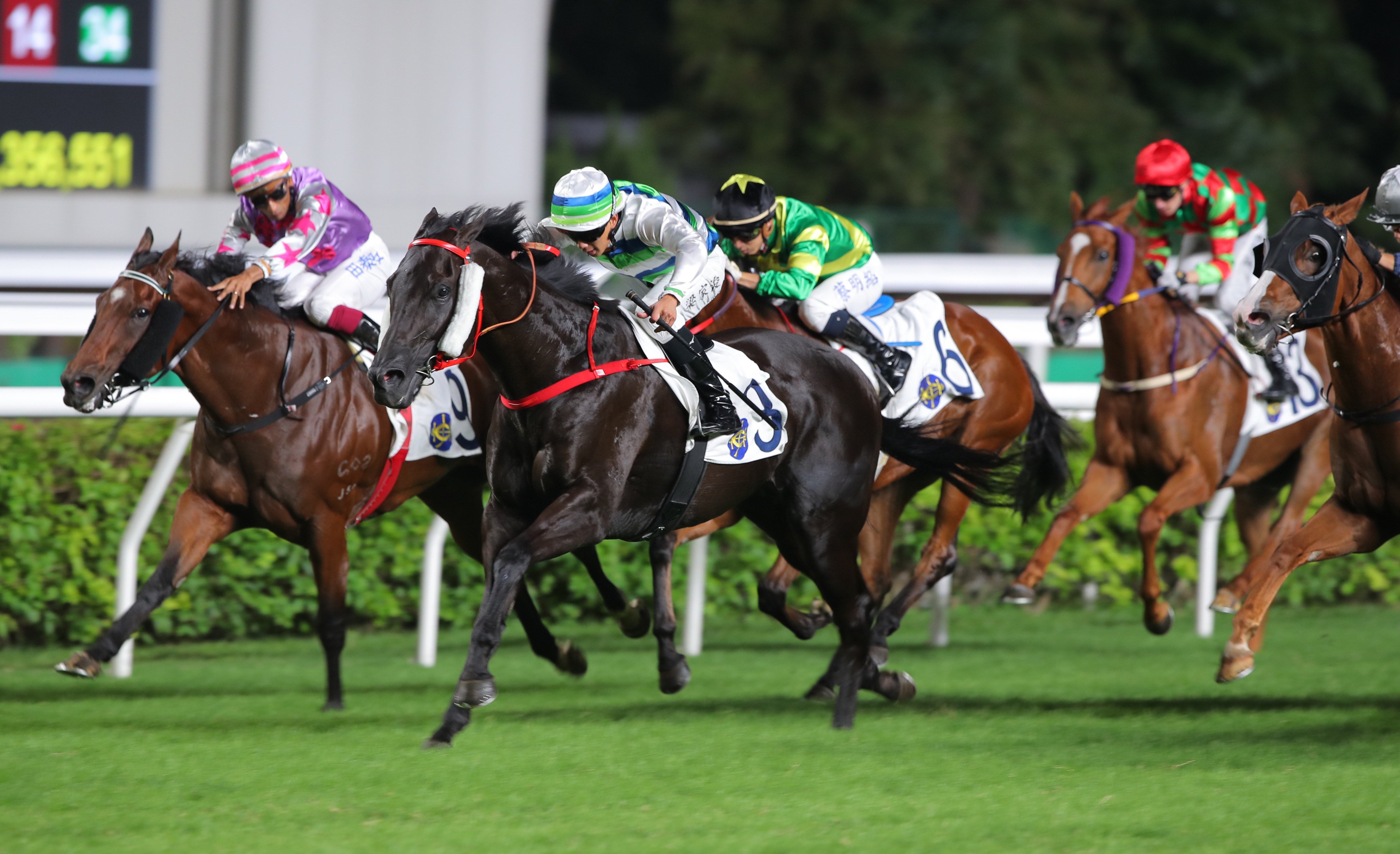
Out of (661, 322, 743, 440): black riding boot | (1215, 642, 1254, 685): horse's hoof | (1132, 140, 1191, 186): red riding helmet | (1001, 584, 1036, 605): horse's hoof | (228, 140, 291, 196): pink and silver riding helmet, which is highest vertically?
(1132, 140, 1191, 186): red riding helmet

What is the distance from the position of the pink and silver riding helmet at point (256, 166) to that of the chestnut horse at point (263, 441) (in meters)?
0.24

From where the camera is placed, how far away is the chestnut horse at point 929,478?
5.62 m

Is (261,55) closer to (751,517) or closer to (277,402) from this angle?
(277,402)

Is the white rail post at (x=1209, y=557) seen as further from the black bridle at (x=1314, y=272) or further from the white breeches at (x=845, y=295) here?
the black bridle at (x=1314, y=272)

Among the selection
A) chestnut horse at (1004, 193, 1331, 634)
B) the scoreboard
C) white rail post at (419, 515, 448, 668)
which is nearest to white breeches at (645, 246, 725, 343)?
white rail post at (419, 515, 448, 668)

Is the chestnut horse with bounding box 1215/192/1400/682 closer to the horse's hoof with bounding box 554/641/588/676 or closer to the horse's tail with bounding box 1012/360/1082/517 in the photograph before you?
the horse's tail with bounding box 1012/360/1082/517

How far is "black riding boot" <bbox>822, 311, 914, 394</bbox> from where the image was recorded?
5.71 m

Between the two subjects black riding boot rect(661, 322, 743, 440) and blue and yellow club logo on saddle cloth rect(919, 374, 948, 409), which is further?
blue and yellow club logo on saddle cloth rect(919, 374, 948, 409)

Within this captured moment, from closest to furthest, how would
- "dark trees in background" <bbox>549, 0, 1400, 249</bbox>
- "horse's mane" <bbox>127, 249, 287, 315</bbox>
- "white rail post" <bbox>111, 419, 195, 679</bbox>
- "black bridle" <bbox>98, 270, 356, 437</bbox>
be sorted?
"black bridle" <bbox>98, 270, 356, 437</bbox> → "horse's mane" <bbox>127, 249, 287, 315</bbox> → "white rail post" <bbox>111, 419, 195, 679</bbox> → "dark trees in background" <bbox>549, 0, 1400, 249</bbox>

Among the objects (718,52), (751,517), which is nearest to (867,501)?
(751,517)

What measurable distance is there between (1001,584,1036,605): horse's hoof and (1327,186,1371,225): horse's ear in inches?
74.0

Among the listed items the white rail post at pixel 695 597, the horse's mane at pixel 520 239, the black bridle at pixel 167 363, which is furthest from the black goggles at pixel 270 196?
the white rail post at pixel 695 597

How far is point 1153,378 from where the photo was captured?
6.34 metres

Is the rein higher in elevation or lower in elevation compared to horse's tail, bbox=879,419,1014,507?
higher
